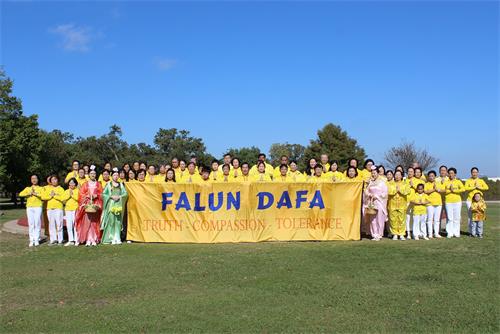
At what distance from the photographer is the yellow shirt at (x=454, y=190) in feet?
38.0

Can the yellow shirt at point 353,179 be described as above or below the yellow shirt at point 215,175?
below

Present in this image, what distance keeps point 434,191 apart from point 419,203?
674 mm

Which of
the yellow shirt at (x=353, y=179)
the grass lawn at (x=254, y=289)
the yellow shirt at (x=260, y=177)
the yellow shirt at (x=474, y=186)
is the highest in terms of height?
the yellow shirt at (x=260, y=177)

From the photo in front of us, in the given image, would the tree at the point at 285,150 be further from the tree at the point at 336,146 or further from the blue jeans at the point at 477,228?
the blue jeans at the point at 477,228

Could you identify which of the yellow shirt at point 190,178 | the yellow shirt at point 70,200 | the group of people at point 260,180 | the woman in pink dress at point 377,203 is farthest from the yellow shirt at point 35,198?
the woman in pink dress at point 377,203

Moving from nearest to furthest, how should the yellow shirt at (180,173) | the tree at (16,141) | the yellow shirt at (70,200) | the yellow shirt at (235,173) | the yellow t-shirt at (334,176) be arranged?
1. the yellow shirt at (70,200)
2. the yellow shirt at (235,173)
3. the yellow t-shirt at (334,176)
4. the yellow shirt at (180,173)
5. the tree at (16,141)

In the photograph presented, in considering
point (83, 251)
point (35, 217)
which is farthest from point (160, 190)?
point (35, 217)

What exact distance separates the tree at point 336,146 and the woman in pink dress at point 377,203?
38690mm

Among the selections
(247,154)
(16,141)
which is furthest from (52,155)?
(247,154)

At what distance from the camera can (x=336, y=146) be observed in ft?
165

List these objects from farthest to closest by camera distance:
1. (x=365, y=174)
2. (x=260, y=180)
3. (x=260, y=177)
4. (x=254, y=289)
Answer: (x=365, y=174), (x=260, y=177), (x=260, y=180), (x=254, y=289)

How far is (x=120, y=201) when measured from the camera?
10.8m

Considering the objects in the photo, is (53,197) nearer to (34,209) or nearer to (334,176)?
(34,209)

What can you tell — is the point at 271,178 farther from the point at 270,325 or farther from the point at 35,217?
the point at 270,325
